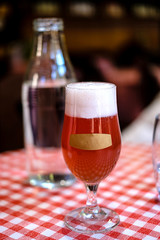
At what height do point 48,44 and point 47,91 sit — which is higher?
point 48,44

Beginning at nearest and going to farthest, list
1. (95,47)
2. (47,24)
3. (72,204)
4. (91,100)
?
(91,100) → (72,204) → (47,24) → (95,47)

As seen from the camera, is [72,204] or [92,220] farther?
[72,204]

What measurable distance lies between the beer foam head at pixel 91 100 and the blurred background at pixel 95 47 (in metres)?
1.61

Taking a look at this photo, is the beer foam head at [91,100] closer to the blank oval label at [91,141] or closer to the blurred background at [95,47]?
the blank oval label at [91,141]

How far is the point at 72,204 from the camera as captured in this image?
0.87 m

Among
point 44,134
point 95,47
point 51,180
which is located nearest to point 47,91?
point 44,134

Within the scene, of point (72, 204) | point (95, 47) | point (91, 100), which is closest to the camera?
point (91, 100)

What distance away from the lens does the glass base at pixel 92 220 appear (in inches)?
28.5

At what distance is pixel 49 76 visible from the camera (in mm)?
1015

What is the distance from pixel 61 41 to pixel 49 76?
111 mm

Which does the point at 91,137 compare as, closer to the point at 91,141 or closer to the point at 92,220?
the point at 91,141

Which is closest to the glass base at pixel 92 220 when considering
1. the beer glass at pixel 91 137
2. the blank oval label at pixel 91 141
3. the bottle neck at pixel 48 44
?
the beer glass at pixel 91 137

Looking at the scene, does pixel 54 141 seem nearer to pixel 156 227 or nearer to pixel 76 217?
pixel 76 217

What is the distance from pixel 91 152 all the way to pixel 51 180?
0.32m
